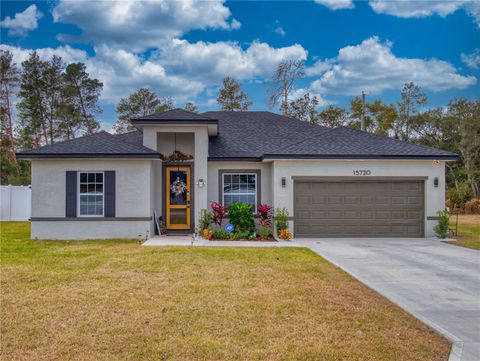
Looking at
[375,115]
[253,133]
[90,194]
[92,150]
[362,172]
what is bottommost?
[90,194]

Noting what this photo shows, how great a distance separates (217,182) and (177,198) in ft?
5.46

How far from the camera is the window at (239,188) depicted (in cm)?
1571

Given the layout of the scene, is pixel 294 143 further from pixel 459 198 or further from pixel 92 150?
pixel 459 198

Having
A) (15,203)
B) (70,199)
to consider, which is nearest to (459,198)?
(70,199)

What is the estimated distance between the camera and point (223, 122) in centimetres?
1955

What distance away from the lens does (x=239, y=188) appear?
1577cm

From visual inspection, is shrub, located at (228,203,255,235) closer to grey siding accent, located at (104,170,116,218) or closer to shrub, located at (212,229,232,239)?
shrub, located at (212,229,232,239)

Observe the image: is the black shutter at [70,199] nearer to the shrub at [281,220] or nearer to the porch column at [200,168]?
the porch column at [200,168]

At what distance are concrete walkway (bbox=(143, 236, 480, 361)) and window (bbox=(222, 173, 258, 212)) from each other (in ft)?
7.61

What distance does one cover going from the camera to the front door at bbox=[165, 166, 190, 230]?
15.7m

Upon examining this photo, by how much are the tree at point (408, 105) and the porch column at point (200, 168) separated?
104ft

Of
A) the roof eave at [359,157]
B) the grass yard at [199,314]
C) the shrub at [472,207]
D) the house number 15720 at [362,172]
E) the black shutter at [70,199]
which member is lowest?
the grass yard at [199,314]

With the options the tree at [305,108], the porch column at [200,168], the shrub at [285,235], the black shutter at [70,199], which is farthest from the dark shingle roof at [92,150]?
the tree at [305,108]

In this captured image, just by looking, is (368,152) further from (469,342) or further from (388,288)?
(469,342)
